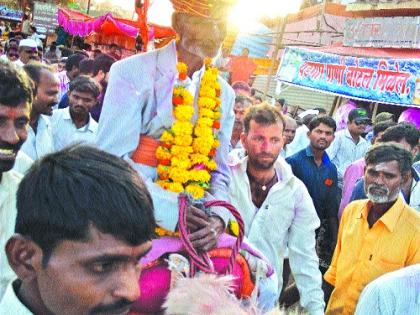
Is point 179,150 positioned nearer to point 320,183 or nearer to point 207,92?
point 207,92

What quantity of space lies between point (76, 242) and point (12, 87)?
3.90 feet

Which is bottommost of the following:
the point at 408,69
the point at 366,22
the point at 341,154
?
the point at 341,154

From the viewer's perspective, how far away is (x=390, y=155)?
13.4 feet

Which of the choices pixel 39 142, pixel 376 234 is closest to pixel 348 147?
pixel 376 234

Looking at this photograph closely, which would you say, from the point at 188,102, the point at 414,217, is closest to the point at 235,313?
the point at 188,102

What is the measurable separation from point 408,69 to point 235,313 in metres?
12.3

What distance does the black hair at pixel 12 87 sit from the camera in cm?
229

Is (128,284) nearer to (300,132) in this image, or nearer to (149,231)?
(149,231)

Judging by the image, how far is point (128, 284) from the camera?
4.46 ft

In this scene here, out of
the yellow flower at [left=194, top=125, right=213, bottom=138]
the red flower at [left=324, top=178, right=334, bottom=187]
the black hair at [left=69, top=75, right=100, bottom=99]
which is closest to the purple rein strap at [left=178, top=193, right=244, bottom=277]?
the yellow flower at [left=194, top=125, right=213, bottom=138]

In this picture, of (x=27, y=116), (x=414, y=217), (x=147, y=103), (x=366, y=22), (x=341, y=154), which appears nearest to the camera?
(x=27, y=116)

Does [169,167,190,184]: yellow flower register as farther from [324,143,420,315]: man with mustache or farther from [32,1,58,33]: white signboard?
[32,1,58,33]: white signboard

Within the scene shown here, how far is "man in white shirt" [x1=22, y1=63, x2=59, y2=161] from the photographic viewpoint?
12.8 feet

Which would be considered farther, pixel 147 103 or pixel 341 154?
pixel 341 154
